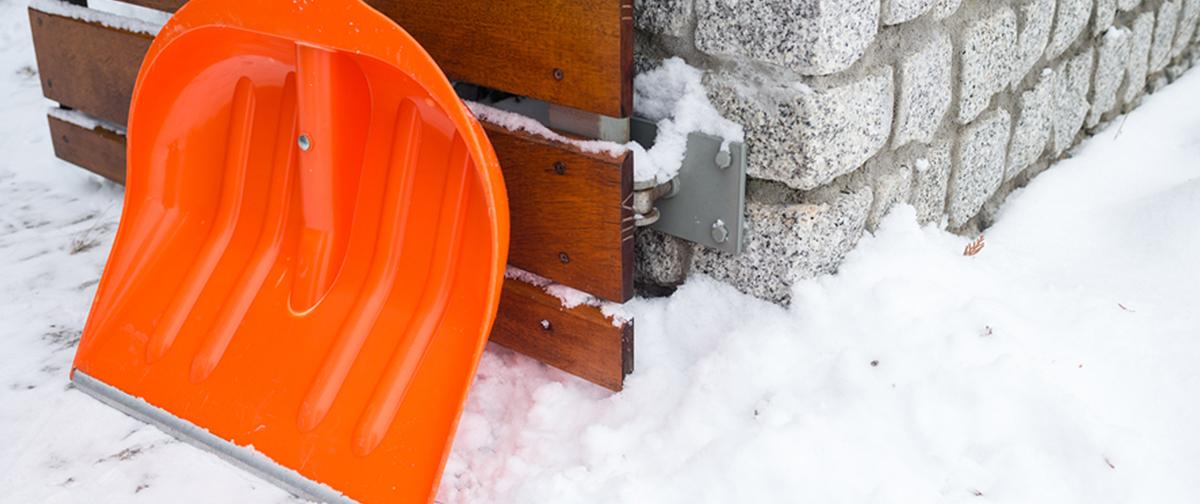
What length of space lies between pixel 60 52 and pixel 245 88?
3.19 ft

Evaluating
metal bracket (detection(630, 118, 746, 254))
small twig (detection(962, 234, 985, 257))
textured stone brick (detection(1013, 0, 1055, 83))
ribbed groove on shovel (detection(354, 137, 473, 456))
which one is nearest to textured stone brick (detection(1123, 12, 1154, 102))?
textured stone brick (detection(1013, 0, 1055, 83))

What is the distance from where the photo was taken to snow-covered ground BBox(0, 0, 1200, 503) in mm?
1311

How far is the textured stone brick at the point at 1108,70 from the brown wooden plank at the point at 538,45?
139 cm

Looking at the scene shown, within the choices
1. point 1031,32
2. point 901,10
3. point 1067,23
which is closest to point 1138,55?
point 1067,23

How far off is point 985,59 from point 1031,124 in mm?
345

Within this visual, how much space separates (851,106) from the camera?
144 centimetres

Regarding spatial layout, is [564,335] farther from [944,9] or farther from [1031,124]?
[1031,124]

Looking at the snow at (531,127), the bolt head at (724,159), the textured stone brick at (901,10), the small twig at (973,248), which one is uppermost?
the textured stone brick at (901,10)

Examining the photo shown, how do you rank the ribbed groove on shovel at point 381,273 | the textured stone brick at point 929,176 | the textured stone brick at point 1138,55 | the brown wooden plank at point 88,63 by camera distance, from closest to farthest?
the ribbed groove on shovel at point 381,273 < the textured stone brick at point 929,176 < the brown wooden plank at point 88,63 < the textured stone brick at point 1138,55

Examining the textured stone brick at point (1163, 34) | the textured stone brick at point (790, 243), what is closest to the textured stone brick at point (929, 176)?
the textured stone brick at point (790, 243)

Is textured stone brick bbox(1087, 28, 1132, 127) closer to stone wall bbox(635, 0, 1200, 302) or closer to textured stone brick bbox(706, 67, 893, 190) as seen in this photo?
stone wall bbox(635, 0, 1200, 302)

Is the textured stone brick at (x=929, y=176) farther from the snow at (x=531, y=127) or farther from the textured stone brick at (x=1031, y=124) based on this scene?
the snow at (x=531, y=127)

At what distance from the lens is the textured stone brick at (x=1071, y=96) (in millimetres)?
2162

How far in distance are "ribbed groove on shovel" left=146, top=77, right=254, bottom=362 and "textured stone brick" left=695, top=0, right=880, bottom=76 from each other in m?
0.69
